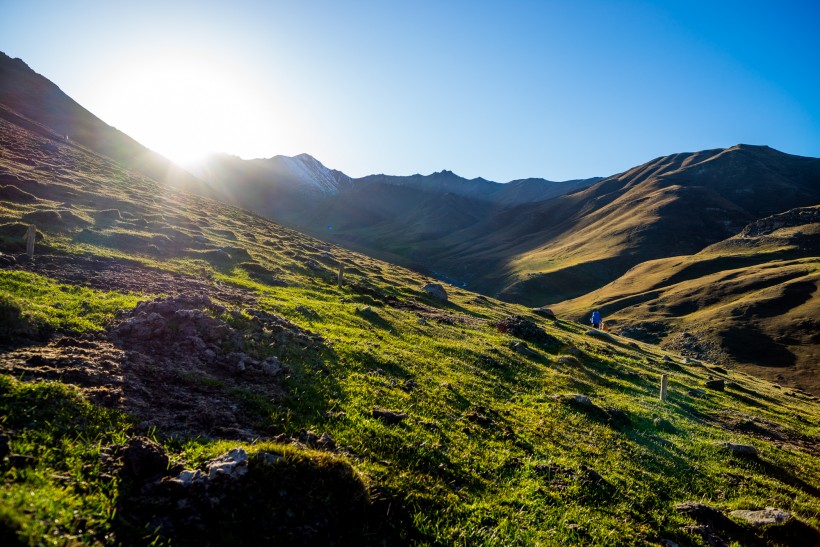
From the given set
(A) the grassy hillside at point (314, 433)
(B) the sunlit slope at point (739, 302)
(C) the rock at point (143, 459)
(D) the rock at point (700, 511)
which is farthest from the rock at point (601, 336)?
(C) the rock at point (143, 459)

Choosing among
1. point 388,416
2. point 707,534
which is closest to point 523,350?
point 707,534

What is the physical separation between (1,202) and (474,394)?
41.3 m

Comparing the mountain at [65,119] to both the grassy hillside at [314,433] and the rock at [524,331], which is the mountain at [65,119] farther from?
the rock at [524,331]

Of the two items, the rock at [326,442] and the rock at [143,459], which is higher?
the rock at [143,459]

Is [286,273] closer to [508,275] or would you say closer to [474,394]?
[474,394]

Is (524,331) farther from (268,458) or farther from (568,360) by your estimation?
(268,458)

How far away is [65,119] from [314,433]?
130360 millimetres

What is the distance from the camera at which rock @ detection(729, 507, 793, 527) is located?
463 inches

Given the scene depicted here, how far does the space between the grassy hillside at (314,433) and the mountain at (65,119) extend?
80.3 metres

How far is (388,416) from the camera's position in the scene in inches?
487

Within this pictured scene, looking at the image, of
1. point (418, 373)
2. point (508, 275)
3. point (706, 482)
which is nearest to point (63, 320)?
point (418, 373)

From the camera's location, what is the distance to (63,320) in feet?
41.1

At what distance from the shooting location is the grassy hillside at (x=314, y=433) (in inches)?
258

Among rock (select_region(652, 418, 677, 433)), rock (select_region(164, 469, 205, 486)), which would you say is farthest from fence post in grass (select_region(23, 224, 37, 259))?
rock (select_region(652, 418, 677, 433))
